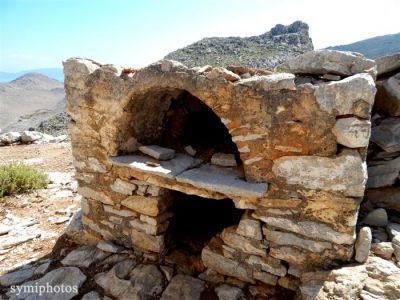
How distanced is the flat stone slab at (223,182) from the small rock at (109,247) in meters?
1.40

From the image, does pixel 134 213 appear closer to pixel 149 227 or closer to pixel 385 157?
pixel 149 227

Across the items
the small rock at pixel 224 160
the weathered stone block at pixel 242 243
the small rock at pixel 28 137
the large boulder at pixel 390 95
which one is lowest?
the weathered stone block at pixel 242 243

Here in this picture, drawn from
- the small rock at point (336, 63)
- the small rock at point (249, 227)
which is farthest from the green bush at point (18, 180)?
the small rock at point (336, 63)

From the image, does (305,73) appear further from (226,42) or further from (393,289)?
(226,42)

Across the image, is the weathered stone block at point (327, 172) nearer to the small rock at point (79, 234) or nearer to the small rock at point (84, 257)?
the small rock at point (84, 257)

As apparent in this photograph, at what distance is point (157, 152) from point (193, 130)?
0.95 meters

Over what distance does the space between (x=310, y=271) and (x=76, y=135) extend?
118 inches

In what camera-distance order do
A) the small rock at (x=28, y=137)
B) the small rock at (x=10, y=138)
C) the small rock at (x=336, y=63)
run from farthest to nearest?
the small rock at (x=28, y=137)
the small rock at (x=10, y=138)
the small rock at (x=336, y=63)

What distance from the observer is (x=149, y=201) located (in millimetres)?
3500

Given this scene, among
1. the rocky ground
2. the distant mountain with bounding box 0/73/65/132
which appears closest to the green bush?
the rocky ground

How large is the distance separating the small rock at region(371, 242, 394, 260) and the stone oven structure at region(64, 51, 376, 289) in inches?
12.1

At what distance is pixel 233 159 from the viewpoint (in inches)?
135

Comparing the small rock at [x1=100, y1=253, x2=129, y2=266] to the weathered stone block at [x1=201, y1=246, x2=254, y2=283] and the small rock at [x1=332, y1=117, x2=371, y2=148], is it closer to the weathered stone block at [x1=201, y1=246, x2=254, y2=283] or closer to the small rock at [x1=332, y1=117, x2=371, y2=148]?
the weathered stone block at [x1=201, y1=246, x2=254, y2=283]

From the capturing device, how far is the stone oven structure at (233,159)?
259 centimetres
